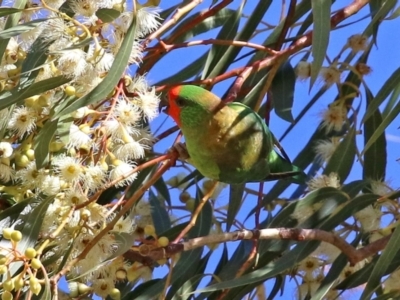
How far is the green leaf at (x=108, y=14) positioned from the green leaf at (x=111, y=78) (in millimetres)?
43

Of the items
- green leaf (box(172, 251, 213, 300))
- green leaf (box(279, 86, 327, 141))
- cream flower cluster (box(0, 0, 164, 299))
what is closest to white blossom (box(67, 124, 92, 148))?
cream flower cluster (box(0, 0, 164, 299))

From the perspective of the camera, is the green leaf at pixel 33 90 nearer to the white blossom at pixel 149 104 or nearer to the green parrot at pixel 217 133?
the white blossom at pixel 149 104

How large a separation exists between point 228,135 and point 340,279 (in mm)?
403

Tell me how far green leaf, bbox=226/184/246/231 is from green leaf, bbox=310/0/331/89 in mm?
526

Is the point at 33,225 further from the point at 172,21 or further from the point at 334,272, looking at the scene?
the point at 334,272

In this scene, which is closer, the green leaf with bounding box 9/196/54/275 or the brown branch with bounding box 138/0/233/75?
the green leaf with bounding box 9/196/54/275

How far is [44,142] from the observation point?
1353 mm

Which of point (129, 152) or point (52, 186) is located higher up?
point (129, 152)

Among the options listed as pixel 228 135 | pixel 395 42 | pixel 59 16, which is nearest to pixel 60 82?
pixel 59 16

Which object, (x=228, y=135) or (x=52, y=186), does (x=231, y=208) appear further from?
(x=52, y=186)

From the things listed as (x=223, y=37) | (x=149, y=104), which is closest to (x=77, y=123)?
(x=149, y=104)

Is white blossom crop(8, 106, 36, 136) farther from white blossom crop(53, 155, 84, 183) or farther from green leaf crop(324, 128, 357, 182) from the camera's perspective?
green leaf crop(324, 128, 357, 182)

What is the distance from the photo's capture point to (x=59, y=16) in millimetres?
1324

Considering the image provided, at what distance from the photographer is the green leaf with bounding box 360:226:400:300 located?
4.15 feet
